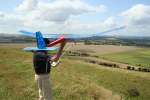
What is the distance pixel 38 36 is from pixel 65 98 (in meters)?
5.06

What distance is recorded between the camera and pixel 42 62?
7559mm

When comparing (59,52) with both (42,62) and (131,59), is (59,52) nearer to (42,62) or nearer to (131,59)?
(42,62)

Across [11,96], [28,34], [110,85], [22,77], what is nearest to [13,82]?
[22,77]

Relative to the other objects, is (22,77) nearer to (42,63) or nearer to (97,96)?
(97,96)

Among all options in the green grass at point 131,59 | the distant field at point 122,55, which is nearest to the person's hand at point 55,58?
the distant field at point 122,55

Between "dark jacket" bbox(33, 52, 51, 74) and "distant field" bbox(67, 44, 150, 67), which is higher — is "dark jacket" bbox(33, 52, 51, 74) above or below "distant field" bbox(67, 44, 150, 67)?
above

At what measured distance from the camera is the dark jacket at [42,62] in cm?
756

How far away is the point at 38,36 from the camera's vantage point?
24.8ft

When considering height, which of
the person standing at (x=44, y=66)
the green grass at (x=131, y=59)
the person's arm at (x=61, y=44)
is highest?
the person's arm at (x=61, y=44)

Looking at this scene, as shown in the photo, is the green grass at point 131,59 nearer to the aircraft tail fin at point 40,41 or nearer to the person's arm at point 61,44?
the person's arm at point 61,44

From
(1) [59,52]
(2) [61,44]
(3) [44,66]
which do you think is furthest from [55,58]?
(2) [61,44]

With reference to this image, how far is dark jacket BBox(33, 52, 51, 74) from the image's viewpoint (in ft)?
24.8

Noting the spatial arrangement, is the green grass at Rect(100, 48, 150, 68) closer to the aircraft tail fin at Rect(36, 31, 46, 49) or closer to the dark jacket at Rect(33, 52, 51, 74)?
the dark jacket at Rect(33, 52, 51, 74)

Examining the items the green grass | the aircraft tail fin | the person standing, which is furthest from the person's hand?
the green grass
